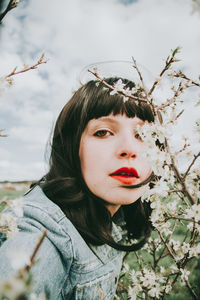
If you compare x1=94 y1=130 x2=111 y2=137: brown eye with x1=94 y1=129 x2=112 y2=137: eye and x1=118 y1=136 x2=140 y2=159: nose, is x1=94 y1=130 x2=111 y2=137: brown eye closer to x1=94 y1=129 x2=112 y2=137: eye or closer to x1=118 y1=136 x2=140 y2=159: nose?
x1=94 y1=129 x2=112 y2=137: eye

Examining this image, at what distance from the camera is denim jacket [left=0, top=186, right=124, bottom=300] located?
3.75 feet

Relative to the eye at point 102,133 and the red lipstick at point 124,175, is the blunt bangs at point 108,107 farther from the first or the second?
the red lipstick at point 124,175

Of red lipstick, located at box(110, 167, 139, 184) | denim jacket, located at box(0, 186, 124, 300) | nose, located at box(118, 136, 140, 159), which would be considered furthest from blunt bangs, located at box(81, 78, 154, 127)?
denim jacket, located at box(0, 186, 124, 300)

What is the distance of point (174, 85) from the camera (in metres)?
1.46

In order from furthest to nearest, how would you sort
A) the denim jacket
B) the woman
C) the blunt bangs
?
the blunt bangs < the woman < the denim jacket

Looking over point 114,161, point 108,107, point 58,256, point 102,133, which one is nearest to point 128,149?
point 114,161

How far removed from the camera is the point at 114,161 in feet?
5.34

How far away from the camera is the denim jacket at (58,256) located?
114 cm

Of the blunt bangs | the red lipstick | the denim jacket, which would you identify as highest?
the blunt bangs

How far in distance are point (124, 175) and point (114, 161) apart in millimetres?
132

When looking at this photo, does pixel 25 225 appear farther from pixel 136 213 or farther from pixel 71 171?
pixel 136 213

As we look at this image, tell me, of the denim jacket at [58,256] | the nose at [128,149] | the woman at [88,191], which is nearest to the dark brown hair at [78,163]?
the woman at [88,191]

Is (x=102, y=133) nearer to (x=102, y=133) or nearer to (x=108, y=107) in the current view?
(x=102, y=133)

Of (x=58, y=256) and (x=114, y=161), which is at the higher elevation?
(x=114, y=161)
